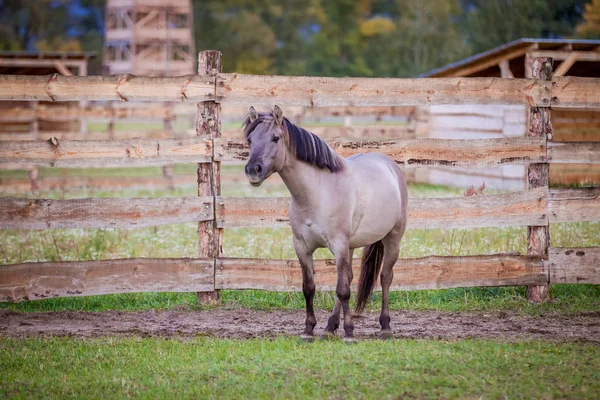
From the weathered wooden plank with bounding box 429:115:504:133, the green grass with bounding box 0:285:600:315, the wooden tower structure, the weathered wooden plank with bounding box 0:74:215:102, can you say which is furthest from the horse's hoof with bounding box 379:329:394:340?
the wooden tower structure

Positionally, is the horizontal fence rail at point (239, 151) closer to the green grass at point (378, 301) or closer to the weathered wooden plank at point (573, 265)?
the weathered wooden plank at point (573, 265)

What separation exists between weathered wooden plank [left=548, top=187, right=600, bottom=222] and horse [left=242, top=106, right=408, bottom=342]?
2091mm

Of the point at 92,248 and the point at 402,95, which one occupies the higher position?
the point at 402,95

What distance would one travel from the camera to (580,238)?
9.84 meters

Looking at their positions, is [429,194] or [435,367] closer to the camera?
[435,367]

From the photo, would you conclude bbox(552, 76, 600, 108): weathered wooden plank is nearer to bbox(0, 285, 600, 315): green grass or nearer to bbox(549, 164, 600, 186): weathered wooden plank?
bbox(0, 285, 600, 315): green grass

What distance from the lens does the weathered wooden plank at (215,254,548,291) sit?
25.8 feet

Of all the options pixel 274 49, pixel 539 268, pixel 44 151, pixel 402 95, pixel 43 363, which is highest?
pixel 274 49

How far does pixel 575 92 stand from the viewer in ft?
26.9

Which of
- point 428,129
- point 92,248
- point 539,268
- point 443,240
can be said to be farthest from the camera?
point 428,129

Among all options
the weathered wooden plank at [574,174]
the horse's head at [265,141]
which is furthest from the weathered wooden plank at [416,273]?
the weathered wooden plank at [574,174]

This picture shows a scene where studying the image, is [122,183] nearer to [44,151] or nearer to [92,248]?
[92,248]

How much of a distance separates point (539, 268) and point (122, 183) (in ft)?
39.4

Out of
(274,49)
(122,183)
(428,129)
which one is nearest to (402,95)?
(122,183)
